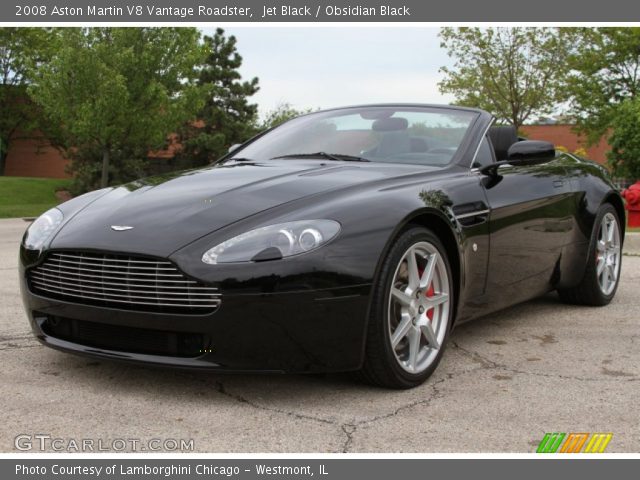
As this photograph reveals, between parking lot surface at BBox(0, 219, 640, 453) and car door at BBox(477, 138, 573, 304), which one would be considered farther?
car door at BBox(477, 138, 573, 304)

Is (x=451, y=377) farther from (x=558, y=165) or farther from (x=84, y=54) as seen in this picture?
(x=84, y=54)

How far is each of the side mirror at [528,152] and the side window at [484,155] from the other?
0.46ft

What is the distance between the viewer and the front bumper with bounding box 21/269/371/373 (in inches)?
118

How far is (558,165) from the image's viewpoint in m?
5.16

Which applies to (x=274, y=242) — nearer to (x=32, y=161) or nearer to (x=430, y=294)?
(x=430, y=294)

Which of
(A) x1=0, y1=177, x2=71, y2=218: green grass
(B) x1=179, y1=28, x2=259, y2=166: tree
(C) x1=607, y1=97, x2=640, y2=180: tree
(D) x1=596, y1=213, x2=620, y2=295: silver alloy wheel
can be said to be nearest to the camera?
(D) x1=596, y1=213, x2=620, y2=295: silver alloy wheel

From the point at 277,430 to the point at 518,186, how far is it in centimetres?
235

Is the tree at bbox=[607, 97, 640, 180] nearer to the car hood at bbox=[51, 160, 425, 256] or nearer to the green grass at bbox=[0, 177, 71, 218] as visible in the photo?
the green grass at bbox=[0, 177, 71, 218]

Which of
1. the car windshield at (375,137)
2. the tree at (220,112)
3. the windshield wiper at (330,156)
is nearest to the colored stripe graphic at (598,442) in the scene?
the car windshield at (375,137)

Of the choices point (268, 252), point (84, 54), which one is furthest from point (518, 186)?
point (84, 54)
